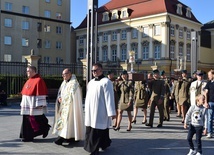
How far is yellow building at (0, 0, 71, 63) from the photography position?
→ 48.6 metres

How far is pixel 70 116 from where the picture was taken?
7.32 meters

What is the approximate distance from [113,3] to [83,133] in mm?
57026

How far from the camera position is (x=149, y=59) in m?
52.0

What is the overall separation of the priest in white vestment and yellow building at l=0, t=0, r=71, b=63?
4287 centimetres

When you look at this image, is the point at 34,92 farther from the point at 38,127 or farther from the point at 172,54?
the point at 172,54

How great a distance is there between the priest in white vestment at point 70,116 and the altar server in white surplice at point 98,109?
2.52ft

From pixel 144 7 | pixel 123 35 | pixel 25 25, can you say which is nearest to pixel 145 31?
pixel 144 7

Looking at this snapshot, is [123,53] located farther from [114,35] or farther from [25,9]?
[25,9]

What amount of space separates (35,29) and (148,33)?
18458 mm

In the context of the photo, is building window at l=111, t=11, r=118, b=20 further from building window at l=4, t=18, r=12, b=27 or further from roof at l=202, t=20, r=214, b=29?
roof at l=202, t=20, r=214, b=29

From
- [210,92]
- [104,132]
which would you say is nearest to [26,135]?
[104,132]

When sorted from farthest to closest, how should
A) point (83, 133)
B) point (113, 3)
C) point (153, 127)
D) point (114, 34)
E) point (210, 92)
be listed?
point (113, 3) < point (114, 34) < point (153, 127) < point (210, 92) < point (83, 133)

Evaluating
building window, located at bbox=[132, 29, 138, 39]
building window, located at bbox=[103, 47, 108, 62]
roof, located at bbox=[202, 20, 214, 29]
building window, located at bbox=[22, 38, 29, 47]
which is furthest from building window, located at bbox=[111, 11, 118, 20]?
roof, located at bbox=[202, 20, 214, 29]

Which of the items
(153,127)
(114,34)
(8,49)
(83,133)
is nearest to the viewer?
(83,133)
